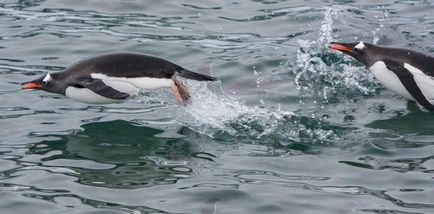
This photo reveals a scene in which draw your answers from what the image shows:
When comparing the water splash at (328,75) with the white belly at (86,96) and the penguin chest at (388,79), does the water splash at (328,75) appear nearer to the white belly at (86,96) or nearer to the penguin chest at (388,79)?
the penguin chest at (388,79)

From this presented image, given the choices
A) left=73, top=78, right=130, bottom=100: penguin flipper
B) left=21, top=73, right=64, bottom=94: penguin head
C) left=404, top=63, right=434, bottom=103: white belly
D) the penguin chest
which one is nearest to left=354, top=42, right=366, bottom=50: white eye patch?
the penguin chest

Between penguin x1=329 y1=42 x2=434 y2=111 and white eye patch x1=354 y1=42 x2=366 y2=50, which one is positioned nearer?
penguin x1=329 y1=42 x2=434 y2=111

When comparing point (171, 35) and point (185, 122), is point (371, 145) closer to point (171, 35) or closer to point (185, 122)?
point (185, 122)

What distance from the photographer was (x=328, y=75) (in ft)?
35.9

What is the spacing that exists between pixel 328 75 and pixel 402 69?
1.13 metres

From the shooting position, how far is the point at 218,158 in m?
8.71

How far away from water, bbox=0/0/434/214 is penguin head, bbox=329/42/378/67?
34cm

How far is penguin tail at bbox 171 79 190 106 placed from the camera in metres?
9.72

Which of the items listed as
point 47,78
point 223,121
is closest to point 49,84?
point 47,78

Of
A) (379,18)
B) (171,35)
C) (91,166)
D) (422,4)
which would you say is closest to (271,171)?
(91,166)

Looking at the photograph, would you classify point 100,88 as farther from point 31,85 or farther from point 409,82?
point 409,82

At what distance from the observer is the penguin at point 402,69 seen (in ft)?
32.3

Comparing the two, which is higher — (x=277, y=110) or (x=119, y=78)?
(x=119, y=78)

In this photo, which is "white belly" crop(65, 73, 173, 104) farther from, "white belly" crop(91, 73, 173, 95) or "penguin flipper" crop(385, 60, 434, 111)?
"penguin flipper" crop(385, 60, 434, 111)
